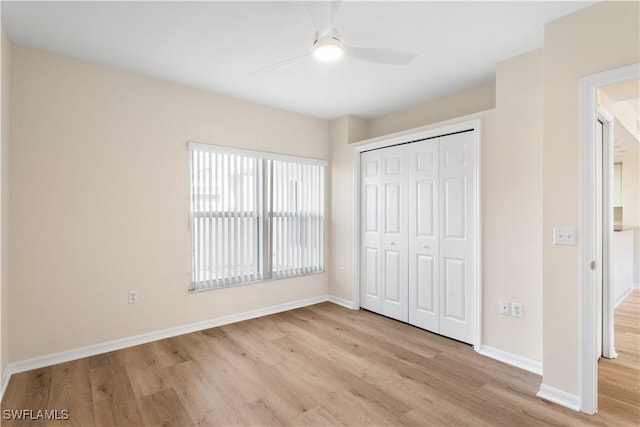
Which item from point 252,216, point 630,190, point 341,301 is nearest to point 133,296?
point 252,216

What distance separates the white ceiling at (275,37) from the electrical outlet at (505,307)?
2.15 meters

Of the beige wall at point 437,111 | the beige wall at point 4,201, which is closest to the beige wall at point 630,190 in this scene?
the beige wall at point 437,111

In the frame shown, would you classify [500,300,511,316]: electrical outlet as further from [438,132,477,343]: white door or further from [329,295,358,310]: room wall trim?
[329,295,358,310]: room wall trim

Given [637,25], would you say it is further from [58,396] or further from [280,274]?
[58,396]


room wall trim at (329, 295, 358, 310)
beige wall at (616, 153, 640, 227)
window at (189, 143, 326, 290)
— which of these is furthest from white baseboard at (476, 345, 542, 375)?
beige wall at (616, 153, 640, 227)

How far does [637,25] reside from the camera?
1.86 metres

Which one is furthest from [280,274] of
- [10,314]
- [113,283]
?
[10,314]

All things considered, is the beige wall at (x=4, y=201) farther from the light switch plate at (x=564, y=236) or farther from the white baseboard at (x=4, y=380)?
the light switch plate at (x=564, y=236)

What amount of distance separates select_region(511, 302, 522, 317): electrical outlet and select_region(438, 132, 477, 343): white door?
13.6 inches

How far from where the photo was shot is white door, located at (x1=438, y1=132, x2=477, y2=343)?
3062 mm

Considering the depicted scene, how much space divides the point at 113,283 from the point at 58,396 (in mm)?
982

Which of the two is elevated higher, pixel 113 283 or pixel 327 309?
pixel 113 283

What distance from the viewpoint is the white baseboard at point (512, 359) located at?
254cm

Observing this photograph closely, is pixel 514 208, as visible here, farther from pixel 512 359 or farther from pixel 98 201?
pixel 98 201
